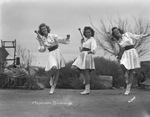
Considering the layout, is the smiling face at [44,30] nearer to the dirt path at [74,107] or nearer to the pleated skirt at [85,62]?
the pleated skirt at [85,62]

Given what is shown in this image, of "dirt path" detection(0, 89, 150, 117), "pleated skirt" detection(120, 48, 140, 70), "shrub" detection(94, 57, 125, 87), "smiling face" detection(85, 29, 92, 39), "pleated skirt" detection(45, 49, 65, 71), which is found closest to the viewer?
"dirt path" detection(0, 89, 150, 117)

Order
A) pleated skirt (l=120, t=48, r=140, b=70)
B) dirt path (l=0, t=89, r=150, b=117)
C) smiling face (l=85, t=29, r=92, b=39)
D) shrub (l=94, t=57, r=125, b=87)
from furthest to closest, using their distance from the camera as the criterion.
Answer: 1. shrub (l=94, t=57, r=125, b=87)
2. smiling face (l=85, t=29, r=92, b=39)
3. pleated skirt (l=120, t=48, r=140, b=70)
4. dirt path (l=0, t=89, r=150, b=117)

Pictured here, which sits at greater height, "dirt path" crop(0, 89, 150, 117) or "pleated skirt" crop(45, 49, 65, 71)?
"pleated skirt" crop(45, 49, 65, 71)

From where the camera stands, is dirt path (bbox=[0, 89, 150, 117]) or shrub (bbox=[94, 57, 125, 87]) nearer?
dirt path (bbox=[0, 89, 150, 117])

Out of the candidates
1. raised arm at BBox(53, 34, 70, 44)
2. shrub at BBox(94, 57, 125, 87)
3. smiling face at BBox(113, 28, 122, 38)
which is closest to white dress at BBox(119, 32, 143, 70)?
smiling face at BBox(113, 28, 122, 38)

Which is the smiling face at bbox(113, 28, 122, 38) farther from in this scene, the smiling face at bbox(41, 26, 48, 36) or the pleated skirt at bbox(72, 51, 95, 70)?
the smiling face at bbox(41, 26, 48, 36)

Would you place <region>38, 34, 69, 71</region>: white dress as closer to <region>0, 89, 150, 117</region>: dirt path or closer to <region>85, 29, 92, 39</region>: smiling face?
<region>85, 29, 92, 39</region>: smiling face

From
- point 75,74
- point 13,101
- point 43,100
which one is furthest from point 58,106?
point 75,74

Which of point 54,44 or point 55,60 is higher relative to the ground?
point 54,44

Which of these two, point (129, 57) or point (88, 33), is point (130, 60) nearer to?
point (129, 57)

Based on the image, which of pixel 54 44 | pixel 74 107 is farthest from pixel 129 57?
pixel 74 107

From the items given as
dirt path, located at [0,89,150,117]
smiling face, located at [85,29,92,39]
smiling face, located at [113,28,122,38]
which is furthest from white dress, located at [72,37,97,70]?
dirt path, located at [0,89,150,117]

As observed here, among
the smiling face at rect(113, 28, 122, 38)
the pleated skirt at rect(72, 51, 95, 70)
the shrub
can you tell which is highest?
the smiling face at rect(113, 28, 122, 38)

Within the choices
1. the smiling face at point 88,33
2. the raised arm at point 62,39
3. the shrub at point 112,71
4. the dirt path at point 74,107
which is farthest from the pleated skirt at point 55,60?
the shrub at point 112,71
